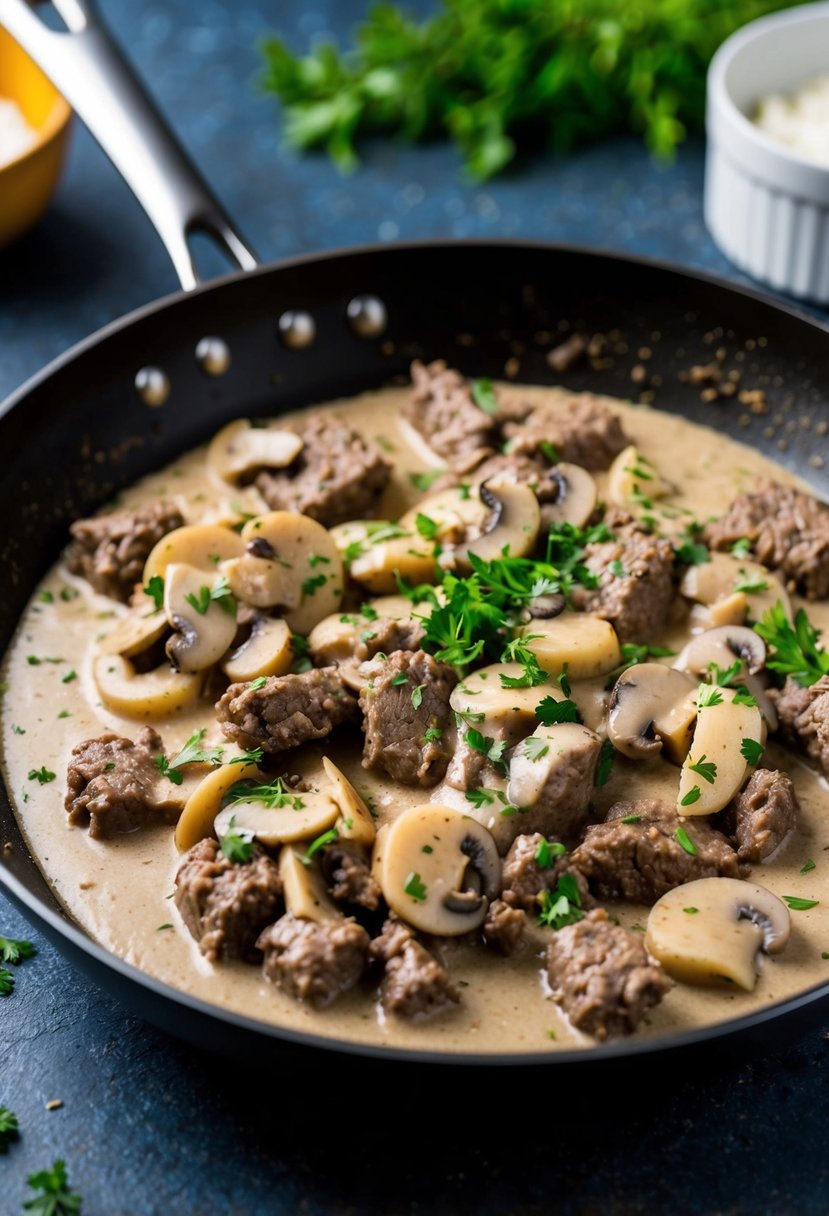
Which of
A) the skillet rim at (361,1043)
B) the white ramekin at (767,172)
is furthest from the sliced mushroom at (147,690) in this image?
the white ramekin at (767,172)

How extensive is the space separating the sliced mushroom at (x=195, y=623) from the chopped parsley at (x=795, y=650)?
6.02ft

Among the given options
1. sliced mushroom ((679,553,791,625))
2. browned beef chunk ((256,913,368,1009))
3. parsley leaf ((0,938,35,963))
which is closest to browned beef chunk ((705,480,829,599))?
sliced mushroom ((679,553,791,625))

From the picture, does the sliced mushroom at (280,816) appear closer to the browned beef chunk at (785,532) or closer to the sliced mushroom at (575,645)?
the sliced mushroom at (575,645)

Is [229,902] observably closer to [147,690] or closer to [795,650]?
[147,690]

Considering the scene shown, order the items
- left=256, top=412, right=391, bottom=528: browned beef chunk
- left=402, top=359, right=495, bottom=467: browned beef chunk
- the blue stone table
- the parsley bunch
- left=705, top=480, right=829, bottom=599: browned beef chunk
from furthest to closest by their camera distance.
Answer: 1. the parsley bunch
2. left=402, top=359, right=495, bottom=467: browned beef chunk
3. left=256, top=412, right=391, bottom=528: browned beef chunk
4. left=705, top=480, right=829, bottom=599: browned beef chunk
5. the blue stone table

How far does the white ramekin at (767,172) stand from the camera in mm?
6543

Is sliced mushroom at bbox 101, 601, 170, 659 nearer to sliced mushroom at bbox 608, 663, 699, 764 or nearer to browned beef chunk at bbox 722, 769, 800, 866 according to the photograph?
sliced mushroom at bbox 608, 663, 699, 764

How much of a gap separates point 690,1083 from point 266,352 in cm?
360

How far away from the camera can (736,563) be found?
529cm

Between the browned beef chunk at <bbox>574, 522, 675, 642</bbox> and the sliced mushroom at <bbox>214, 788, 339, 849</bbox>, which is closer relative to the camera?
the sliced mushroom at <bbox>214, 788, 339, 849</bbox>

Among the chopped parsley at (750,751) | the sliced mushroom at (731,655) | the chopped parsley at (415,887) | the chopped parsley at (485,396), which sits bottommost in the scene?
the sliced mushroom at (731,655)

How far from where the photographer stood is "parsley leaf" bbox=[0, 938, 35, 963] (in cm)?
439

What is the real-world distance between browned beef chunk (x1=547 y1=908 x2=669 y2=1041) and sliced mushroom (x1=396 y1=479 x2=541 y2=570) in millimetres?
1556

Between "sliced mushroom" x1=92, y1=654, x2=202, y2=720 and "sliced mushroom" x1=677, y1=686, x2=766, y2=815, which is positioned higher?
"sliced mushroom" x1=92, y1=654, x2=202, y2=720
